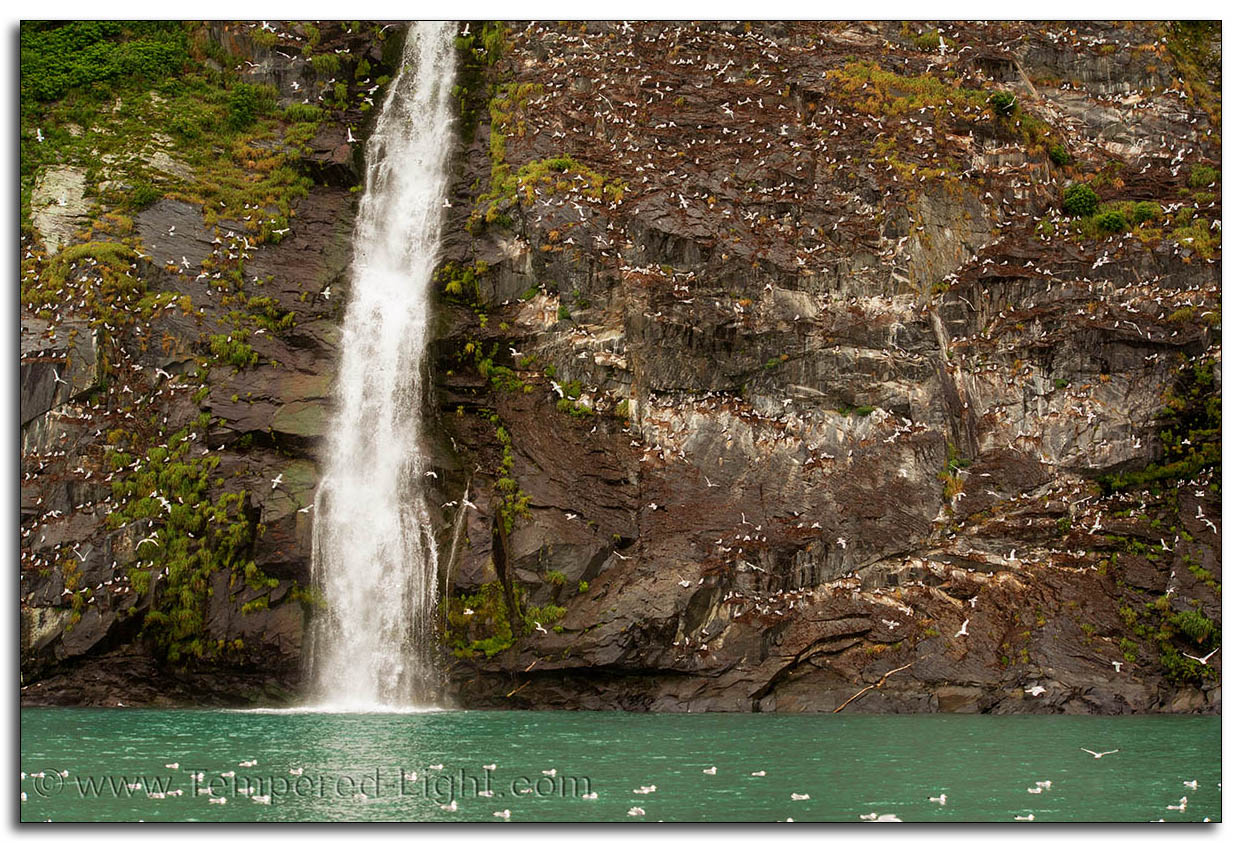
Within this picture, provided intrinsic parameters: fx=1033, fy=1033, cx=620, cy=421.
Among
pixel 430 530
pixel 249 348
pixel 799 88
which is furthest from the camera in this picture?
pixel 799 88

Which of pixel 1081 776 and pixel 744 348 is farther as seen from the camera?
pixel 744 348

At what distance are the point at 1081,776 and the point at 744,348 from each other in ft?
45.5

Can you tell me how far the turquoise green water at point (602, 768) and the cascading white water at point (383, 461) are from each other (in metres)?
2.30

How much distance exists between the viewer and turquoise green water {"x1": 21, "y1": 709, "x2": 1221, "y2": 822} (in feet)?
41.9

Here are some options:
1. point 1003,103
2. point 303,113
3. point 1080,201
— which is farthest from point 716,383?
point 303,113

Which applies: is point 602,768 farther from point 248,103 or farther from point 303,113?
point 248,103

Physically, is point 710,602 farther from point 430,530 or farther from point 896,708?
point 430,530

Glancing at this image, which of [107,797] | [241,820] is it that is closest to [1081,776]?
[241,820]

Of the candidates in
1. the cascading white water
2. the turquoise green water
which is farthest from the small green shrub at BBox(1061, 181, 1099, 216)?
the cascading white water

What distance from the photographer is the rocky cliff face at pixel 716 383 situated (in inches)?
886

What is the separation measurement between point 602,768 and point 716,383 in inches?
514

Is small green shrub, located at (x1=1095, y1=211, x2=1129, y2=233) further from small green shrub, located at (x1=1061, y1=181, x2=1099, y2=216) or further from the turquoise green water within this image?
the turquoise green water

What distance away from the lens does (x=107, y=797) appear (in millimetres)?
12898

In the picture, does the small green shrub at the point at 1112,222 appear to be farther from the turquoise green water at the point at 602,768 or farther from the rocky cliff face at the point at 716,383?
the turquoise green water at the point at 602,768
